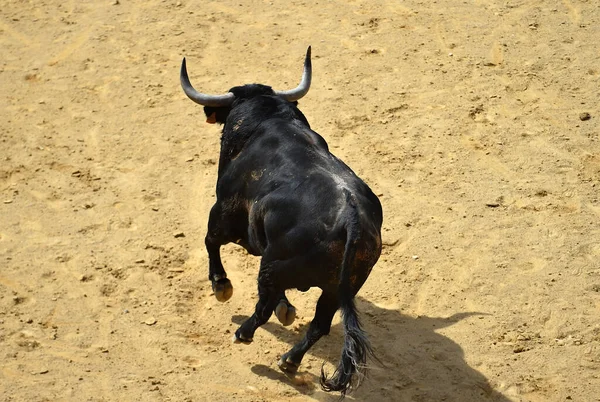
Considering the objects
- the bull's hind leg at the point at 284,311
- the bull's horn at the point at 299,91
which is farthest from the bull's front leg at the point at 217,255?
the bull's horn at the point at 299,91

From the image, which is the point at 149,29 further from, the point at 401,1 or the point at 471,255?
the point at 471,255

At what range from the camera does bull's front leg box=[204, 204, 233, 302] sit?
28.2 ft

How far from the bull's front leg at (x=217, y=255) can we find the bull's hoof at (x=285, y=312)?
98cm

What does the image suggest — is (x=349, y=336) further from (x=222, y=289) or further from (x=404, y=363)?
(x=222, y=289)

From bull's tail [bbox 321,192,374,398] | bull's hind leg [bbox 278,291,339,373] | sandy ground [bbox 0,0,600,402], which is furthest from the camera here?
sandy ground [bbox 0,0,600,402]

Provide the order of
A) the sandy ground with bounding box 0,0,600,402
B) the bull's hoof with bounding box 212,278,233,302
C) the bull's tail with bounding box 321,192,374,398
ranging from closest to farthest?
the bull's tail with bounding box 321,192,374,398, the sandy ground with bounding box 0,0,600,402, the bull's hoof with bounding box 212,278,233,302

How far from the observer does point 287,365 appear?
26.2ft

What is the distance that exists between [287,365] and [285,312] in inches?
17.8

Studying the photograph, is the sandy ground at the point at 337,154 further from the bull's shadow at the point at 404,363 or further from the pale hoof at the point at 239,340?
the pale hoof at the point at 239,340

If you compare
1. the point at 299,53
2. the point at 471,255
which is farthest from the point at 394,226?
the point at 299,53

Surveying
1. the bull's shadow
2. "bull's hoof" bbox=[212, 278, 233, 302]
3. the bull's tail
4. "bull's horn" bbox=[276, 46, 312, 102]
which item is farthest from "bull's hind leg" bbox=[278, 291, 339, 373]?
"bull's horn" bbox=[276, 46, 312, 102]

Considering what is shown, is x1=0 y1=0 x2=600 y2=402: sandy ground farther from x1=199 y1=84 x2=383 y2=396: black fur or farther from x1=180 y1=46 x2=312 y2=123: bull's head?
x1=180 y1=46 x2=312 y2=123: bull's head

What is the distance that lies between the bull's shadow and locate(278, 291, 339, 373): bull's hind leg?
151 mm

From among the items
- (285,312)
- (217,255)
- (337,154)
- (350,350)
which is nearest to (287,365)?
(285,312)
